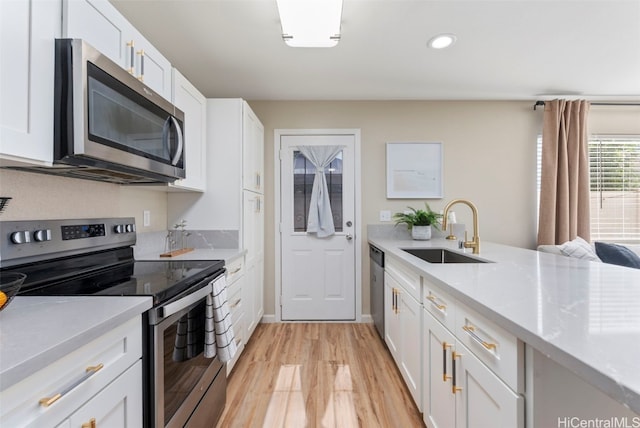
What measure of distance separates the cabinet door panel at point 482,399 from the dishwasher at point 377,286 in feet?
4.61

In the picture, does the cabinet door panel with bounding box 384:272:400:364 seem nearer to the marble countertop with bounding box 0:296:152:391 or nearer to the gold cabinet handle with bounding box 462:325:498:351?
the gold cabinet handle with bounding box 462:325:498:351

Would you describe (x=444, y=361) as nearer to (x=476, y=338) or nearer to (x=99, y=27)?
(x=476, y=338)

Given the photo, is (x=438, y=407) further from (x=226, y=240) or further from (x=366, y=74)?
(x=366, y=74)

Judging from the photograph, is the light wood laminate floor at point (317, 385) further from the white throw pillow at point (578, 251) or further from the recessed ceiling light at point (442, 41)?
the recessed ceiling light at point (442, 41)

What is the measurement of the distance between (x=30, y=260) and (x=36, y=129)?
56 cm

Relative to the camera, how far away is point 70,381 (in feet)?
2.23

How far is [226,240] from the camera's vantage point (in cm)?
229

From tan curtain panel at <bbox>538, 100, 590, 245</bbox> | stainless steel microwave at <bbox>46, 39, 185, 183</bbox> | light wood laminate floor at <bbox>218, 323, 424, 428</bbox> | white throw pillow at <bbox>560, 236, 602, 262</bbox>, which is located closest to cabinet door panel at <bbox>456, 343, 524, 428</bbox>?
light wood laminate floor at <bbox>218, 323, 424, 428</bbox>

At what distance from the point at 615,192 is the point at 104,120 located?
450cm

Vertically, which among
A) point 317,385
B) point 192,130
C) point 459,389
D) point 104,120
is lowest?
point 317,385

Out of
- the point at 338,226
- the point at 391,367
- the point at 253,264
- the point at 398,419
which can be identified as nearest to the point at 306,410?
the point at 398,419

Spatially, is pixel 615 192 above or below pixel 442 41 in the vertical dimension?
below

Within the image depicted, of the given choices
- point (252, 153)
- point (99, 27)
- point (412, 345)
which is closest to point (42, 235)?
point (99, 27)

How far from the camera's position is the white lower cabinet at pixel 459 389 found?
2.71ft
